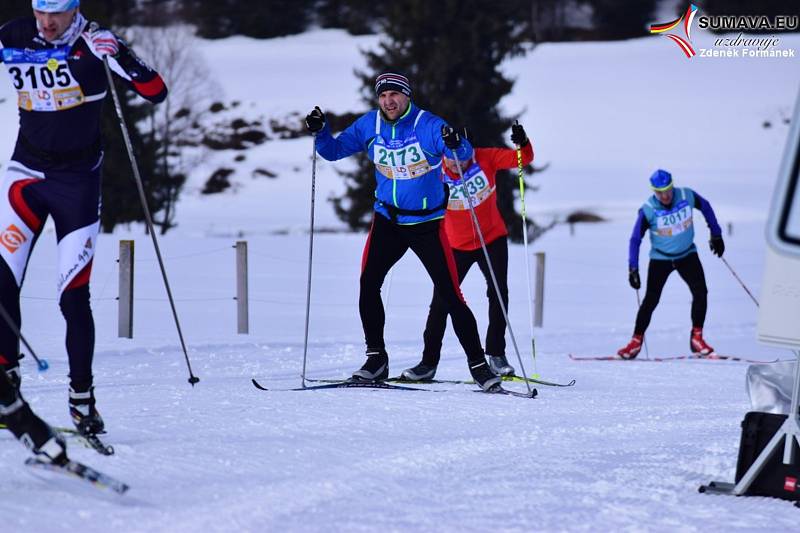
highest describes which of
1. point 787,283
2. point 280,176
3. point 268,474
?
point 787,283

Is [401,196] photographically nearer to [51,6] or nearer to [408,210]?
[408,210]

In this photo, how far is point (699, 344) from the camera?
10.9m

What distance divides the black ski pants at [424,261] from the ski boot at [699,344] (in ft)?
15.0

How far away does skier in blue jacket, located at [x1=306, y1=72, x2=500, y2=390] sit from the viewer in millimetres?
6723

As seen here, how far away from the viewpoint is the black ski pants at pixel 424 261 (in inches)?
272

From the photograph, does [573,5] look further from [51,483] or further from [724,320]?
[51,483]

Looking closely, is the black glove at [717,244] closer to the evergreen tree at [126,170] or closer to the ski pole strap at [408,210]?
the ski pole strap at [408,210]

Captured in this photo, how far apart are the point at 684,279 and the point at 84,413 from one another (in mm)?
7372

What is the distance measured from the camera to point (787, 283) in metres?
3.46

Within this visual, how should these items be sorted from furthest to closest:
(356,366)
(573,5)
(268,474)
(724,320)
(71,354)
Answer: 1. (573,5)
2. (724,320)
3. (356,366)
4. (71,354)
5. (268,474)

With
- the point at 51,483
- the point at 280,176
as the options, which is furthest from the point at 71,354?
the point at 280,176

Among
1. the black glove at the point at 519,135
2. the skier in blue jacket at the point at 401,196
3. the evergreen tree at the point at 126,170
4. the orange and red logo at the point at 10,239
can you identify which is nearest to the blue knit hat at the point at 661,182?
the black glove at the point at 519,135

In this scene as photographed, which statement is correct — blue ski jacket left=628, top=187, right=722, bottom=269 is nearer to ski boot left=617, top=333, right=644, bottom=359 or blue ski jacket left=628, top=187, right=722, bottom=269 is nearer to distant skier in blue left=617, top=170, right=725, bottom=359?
distant skier in blue left=617, top=170, right=725, bottom=359

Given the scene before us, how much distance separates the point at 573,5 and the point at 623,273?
51.5 metres
